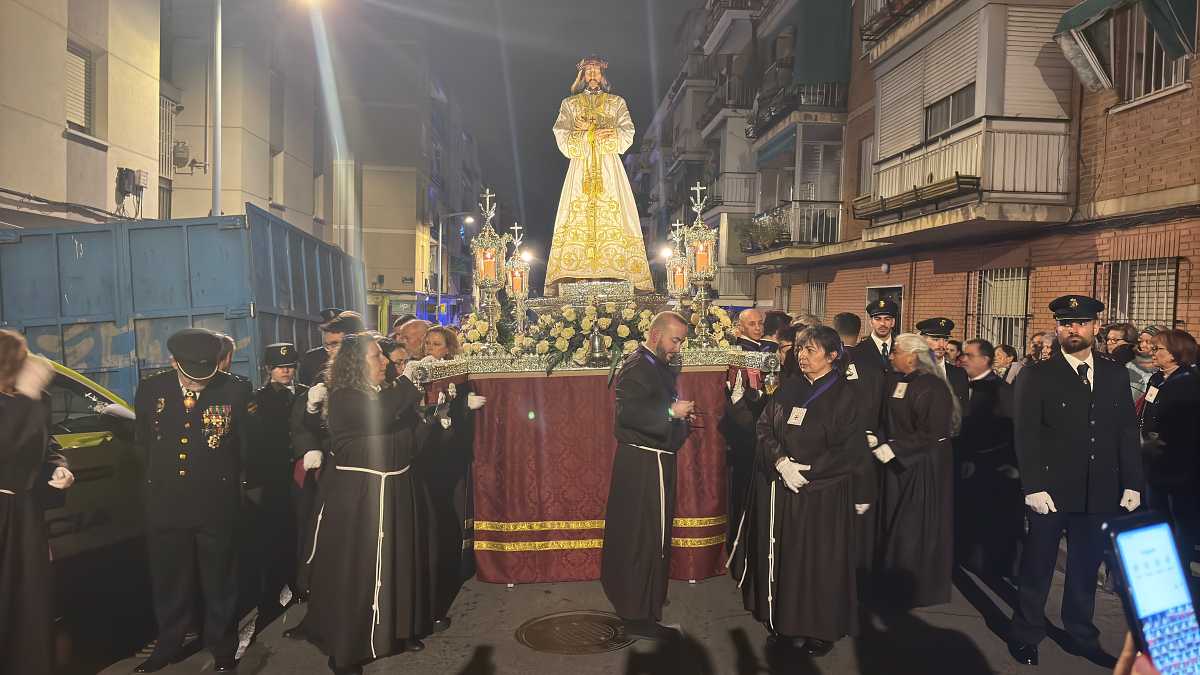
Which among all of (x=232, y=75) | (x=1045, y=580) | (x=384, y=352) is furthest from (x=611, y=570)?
(x=232, y=75)

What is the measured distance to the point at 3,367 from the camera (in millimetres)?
4289

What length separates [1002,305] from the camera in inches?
579

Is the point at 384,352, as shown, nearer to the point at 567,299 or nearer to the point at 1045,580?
the point at 567,299

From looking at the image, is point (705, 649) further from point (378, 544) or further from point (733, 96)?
point (733, 96)

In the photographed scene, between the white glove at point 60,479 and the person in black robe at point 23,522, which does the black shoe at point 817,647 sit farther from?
the white glove at point 60,479

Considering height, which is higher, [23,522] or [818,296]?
[818,296]

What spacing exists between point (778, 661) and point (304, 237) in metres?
10.2

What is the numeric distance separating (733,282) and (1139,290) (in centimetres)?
2273

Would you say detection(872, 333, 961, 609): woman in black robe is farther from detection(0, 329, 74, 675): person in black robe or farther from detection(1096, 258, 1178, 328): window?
detection(1096, 258, 1178, 328): window

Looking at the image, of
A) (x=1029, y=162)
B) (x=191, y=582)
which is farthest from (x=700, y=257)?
(x=1029, y=162)

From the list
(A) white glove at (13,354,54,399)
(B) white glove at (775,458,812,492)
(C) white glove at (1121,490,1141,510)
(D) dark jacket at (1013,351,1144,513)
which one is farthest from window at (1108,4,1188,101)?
(A) white glove at (13,354,54,399)

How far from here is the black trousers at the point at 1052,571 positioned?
516 centimetres

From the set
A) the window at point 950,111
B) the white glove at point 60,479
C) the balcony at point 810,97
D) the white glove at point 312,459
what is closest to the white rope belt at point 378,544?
the white glove at point 312,459

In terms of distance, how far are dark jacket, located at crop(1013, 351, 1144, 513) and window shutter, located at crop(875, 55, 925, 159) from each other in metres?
13.2
